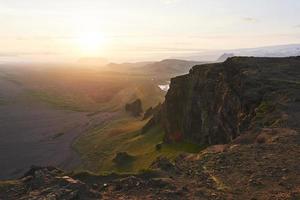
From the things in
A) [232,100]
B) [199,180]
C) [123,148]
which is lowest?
[123,148]

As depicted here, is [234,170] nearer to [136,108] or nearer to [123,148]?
[123,148]

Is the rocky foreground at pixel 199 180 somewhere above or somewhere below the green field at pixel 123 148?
above

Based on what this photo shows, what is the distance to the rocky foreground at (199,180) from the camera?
779 inches

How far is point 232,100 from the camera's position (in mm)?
41375

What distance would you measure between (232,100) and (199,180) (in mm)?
21158

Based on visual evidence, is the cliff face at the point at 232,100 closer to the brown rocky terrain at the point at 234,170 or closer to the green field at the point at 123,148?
the brown rocky terrain at the point at 234,170

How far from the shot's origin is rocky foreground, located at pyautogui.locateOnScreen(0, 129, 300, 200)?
65.0 ft

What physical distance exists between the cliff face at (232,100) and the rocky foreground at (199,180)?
17.6 ft

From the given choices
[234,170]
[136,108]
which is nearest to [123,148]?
[136,108]

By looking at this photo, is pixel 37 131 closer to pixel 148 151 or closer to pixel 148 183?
pixel 148 151

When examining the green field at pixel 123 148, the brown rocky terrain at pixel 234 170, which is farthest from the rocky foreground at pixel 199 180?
the green field at pixel 123 148

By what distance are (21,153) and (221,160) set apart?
211 feet

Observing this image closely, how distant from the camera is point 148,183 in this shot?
2128cm

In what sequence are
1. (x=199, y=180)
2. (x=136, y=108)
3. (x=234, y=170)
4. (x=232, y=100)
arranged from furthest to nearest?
(x=136, y=108) < (x=232, y=100) < (x=234, y=170) < (x=199, y=180)
